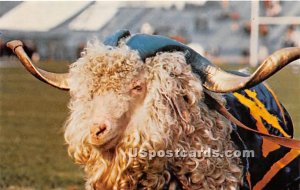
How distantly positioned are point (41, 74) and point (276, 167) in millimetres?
943

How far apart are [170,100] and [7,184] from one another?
2.14 metres

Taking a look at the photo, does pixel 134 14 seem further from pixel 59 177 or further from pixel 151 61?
pixel 59 177

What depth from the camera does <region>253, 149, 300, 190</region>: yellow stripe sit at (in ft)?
11.3

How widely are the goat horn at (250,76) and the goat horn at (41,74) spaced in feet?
1.65

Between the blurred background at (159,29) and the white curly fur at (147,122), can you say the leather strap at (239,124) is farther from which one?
the blurred background at (159,29)

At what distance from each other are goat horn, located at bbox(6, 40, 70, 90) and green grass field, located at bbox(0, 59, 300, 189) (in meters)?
0.76

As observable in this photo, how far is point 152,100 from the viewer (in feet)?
9.80

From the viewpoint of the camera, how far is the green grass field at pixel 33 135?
4.98m

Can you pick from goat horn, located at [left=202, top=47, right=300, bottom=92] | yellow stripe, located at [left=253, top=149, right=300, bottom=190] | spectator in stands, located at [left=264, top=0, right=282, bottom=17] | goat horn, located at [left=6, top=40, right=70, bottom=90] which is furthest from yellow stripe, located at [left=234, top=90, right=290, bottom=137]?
spectator in stands, located at [left=264, top=0, right=282, bottom=17]

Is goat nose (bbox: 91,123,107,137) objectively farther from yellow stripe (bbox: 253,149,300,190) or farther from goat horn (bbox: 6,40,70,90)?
yellow stripe (bbox: 253,149,300,190)

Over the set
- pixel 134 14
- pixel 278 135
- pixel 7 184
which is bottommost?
pixel 7 184

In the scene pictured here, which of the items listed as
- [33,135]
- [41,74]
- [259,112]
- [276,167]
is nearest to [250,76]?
[259,112]

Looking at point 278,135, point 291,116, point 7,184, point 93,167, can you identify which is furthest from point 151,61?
point 7,184

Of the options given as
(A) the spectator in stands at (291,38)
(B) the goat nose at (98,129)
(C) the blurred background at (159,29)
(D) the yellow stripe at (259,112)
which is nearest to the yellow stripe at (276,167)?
(D) the yellow stripe at (259,112)
